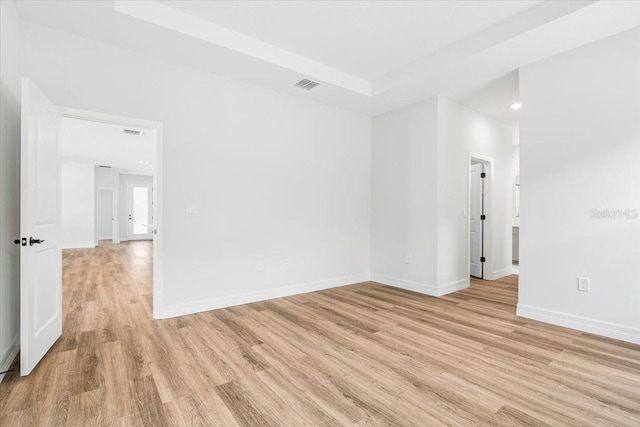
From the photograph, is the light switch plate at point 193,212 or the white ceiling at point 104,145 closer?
the light switch plate at point 193,212

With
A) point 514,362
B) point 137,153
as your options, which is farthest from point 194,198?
point 137,153

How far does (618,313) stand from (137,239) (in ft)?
47.1

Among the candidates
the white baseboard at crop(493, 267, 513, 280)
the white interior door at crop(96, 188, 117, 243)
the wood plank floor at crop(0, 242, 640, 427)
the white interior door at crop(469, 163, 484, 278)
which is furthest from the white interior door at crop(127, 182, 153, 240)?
the white baseboard at crop(493, 267, 513, 280)

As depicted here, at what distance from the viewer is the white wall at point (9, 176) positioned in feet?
7.18

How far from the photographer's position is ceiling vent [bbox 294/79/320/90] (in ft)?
12.8

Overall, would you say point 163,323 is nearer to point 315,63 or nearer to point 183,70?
point 183,70

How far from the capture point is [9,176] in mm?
2369

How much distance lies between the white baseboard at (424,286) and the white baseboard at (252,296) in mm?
397

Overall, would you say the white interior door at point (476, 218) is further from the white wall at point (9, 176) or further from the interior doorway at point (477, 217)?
the white wall at point (9, 176)

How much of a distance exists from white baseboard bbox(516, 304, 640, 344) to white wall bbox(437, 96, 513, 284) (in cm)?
115

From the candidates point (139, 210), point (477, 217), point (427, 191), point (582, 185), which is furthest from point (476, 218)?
point (139, 210)

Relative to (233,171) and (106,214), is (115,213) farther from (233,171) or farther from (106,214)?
(233,171)

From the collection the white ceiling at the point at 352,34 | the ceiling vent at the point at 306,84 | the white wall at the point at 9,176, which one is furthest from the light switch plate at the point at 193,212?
the ceiling vent at the point at 306,84

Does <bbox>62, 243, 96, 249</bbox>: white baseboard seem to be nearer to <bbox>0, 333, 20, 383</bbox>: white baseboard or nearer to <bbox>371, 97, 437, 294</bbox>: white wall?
<bbox>0, 333, 20, 383</bbox>: white baseboard
